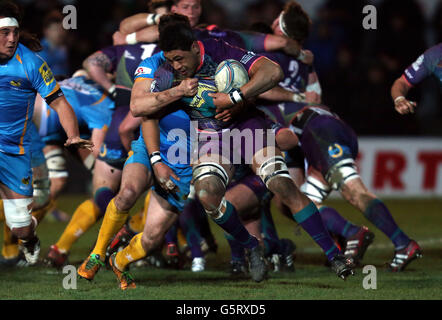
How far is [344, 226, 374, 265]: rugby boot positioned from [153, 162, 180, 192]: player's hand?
186 cm

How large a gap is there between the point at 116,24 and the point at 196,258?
23.6 feet

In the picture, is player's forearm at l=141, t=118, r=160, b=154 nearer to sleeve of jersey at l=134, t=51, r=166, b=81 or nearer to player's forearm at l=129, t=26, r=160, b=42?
sleeve of jersey at l=134, t=51, r=166, b=81

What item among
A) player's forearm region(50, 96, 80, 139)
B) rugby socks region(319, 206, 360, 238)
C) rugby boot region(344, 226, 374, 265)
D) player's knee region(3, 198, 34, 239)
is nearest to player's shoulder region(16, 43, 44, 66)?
player's forearm region(50, 96, 80, 139)

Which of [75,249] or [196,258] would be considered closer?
[196,258]

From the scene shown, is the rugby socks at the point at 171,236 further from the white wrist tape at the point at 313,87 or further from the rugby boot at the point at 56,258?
the white wrist tape at the point at 313,87

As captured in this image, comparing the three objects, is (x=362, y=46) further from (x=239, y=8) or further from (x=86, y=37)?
(x=86, y=37)

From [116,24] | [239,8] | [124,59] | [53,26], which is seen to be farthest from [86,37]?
[124,59]

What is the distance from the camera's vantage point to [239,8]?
585 inches

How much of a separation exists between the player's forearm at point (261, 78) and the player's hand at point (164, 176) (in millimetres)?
816

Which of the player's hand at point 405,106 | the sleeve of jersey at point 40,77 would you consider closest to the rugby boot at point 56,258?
the sleeve of jersey at point 40,77

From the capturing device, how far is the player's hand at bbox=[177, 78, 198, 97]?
6062mm

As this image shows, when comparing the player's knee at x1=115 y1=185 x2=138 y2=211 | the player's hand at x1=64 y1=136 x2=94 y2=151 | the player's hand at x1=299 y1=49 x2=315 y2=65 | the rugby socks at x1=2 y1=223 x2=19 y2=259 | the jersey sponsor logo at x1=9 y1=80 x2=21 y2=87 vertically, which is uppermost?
A: the jersey sponsor logo at x1=9 y1=80 x2=21 y2=87

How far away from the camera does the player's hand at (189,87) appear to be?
606 cm

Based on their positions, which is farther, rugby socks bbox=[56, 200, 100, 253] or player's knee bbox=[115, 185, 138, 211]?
rugby socks bbox=[56, 200, 100, 253]
